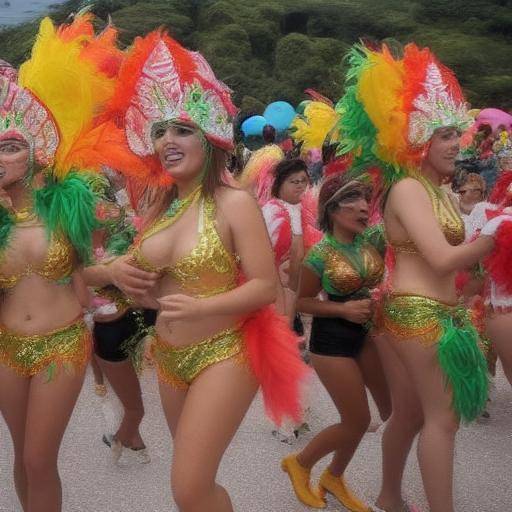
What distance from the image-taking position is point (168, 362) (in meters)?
2.37

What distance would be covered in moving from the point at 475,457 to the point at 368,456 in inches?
22.5

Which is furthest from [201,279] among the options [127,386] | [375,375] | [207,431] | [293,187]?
[293,187]

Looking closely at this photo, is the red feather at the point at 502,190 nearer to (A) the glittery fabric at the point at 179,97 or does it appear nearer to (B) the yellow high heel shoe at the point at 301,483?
(A) the glittery fabric at the point at 179,97

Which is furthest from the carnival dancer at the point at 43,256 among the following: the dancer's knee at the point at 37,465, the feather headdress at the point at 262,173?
the feather headdress at the point at 262,173

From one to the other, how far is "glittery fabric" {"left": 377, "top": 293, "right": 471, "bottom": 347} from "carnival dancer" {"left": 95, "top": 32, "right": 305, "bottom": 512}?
489 mm

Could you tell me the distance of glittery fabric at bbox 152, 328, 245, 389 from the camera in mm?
2268

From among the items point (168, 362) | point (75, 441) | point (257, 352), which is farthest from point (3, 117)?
point (75, 441)

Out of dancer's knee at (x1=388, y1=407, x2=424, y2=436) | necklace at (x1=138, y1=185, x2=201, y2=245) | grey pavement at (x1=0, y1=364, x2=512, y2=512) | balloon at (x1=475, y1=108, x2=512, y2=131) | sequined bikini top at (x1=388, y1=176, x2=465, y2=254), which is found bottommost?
balloon at (x1=475, y1=108, x2=512, y2=131)

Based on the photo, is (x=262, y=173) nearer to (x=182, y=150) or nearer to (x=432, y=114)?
(x=432, y=114)

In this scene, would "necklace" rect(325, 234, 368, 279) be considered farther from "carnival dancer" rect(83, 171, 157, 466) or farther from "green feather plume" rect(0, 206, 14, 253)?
"green feather plume" rect(0, 206, 14, 253)

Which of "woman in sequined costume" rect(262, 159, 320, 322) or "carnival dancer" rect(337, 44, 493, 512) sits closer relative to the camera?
"carnival dancer" rect(337, 44, 493, 512)

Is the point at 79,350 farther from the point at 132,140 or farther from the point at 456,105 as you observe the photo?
the point at 456,105

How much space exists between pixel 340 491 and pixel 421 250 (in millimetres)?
1362

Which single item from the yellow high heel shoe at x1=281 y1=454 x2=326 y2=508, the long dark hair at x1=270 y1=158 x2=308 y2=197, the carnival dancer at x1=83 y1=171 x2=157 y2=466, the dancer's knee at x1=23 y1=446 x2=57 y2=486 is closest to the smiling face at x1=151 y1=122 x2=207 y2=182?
the carnival dancer at x1=83 y1=171 x2=157 y2=466
